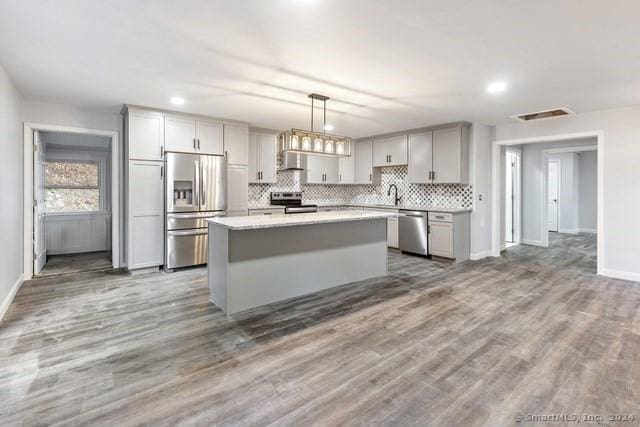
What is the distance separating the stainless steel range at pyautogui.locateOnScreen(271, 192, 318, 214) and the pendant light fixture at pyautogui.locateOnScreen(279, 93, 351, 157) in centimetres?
254

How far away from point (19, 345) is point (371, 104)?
4.33 metres

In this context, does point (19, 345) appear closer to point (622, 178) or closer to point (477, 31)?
point (477, 31)

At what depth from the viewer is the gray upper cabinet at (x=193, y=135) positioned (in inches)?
186

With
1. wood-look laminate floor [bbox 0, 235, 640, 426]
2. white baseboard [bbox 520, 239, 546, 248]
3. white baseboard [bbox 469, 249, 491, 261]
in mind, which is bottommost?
wood-look laminate floor [bbox 0, 235, 640, 426]

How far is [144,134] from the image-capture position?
4.52m

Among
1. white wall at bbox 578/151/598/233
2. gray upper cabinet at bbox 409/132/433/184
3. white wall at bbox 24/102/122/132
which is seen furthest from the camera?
white wall at bbox 578/151/598/233

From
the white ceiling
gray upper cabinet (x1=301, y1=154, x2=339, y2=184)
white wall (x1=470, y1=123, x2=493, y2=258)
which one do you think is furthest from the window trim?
white wall (x1=470, y1=123, x2=493, y2=258)

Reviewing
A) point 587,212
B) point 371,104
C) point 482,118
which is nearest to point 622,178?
point 482,118

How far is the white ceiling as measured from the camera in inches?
83.8

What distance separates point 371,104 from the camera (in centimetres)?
433

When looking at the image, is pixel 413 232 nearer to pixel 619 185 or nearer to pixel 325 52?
pixel 619 185

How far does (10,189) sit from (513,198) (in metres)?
8.44

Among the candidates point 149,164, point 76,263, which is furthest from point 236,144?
point 76,263

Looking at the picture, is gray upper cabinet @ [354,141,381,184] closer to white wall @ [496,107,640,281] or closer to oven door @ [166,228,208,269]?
white wall @ [496,107,640,281]
